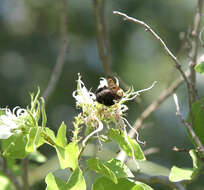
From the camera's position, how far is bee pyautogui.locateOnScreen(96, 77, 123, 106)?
3.66 ft

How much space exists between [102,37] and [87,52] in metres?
2.99

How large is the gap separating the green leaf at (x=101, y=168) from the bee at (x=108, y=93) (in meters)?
0.15

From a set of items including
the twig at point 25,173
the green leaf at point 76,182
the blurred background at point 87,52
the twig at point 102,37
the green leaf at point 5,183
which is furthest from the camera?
the blurred background at point 87,52

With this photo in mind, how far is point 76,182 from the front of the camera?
100cm

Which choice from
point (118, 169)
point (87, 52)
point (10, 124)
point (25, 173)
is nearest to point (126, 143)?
point (118, 169)

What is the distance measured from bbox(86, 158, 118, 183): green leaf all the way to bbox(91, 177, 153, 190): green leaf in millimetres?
23

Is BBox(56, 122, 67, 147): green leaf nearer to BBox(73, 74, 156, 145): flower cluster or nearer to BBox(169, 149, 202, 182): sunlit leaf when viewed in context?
BBox(73, 74, 156, 145): flower cluster

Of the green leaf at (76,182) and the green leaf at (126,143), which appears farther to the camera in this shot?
the green leaf at (126,143)

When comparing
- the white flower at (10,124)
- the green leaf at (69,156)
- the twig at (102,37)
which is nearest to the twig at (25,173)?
the twig at (102,37)

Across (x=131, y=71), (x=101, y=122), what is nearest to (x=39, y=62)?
(x=131, y=71)

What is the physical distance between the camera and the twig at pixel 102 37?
6.70 ft

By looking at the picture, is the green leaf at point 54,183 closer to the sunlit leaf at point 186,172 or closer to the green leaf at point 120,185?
the green leaf at point 120,185

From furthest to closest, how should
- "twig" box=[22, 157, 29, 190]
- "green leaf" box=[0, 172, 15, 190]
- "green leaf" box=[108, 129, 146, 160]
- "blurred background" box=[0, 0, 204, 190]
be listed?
"blurred background" box=[0, 0, 204, 190] → "twig" box=[22, 157, 29, 190] → "green leaf" box=[0, 172, 15, 190] → "green leaf" box=[108, 129, 146, 160]

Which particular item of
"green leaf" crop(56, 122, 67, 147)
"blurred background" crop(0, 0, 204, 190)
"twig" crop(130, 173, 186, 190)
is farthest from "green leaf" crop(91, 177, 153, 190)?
"blurred background" crop(0, 0, 204, 190)
